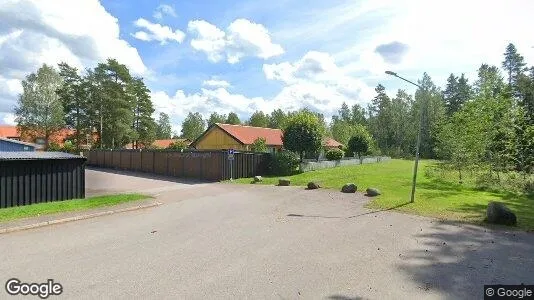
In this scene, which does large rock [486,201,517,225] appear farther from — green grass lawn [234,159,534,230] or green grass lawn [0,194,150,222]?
green grass lawn [0,194,150,222]

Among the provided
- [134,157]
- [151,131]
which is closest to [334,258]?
[134,157]

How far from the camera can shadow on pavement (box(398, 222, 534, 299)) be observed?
7.45 m

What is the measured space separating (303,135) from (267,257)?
29.5m

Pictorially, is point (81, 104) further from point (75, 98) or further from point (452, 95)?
point (452, 95)

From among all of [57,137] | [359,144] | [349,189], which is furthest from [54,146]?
[349,189]

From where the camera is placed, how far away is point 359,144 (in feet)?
167

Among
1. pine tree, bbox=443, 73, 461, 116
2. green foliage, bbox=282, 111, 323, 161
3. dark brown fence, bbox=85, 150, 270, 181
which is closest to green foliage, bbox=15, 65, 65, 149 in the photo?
dark brown fence, bbox=85, 150, 270, 181

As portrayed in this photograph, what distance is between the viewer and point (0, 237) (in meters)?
11.1

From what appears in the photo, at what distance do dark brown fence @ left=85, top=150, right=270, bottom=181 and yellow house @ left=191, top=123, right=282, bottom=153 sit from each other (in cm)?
1079

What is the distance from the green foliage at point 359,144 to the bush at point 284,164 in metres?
19.8

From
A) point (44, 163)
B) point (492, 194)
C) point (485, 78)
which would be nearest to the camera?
point (44, 163)

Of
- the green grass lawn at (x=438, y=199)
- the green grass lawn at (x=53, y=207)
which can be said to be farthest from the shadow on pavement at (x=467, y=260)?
the green grass lawn at (x=53, y=207)

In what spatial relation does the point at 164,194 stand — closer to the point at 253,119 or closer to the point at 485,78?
the point at 485,78

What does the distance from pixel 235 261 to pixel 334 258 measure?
234 centimetres
